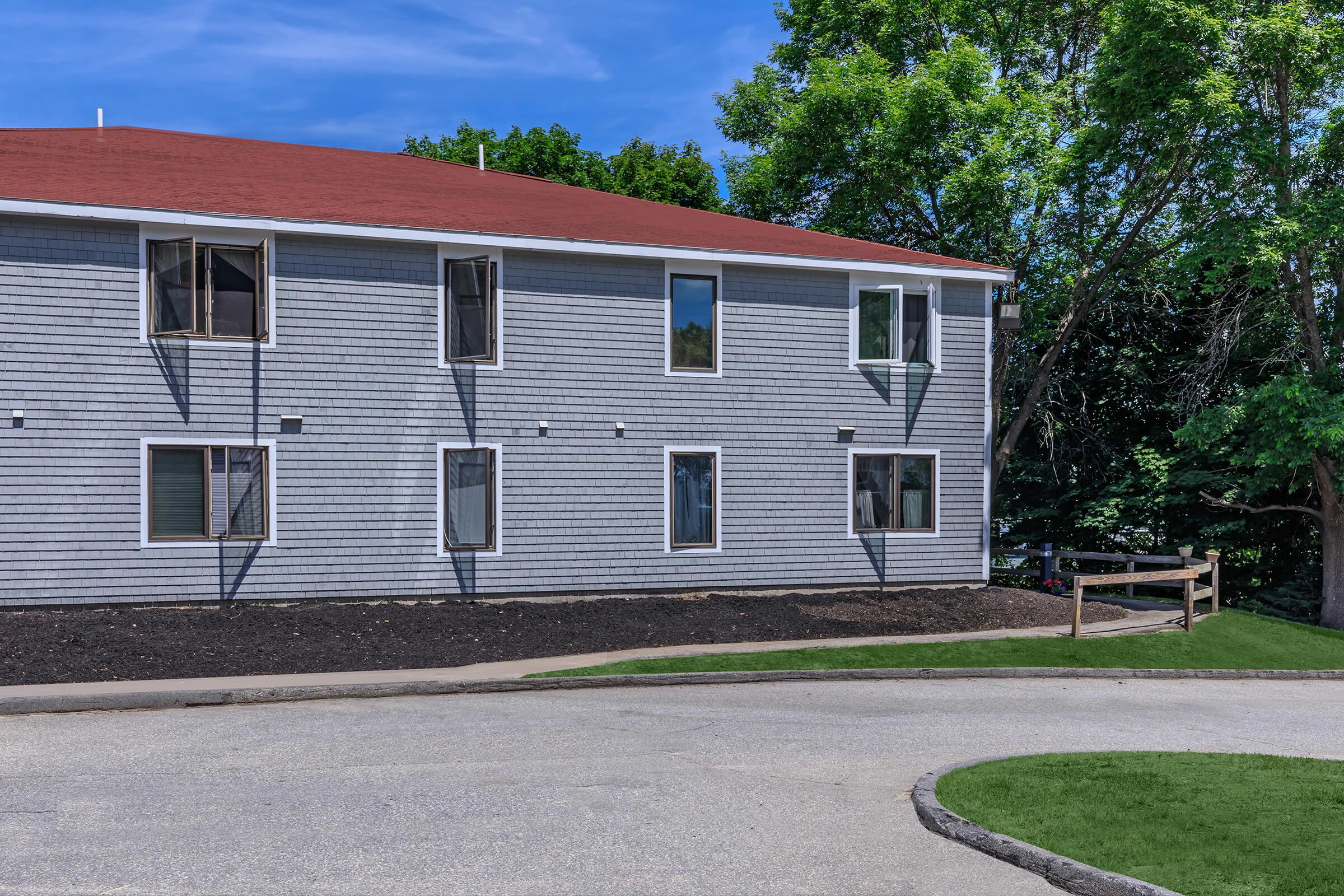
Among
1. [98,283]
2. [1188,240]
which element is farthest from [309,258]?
[1188,240]

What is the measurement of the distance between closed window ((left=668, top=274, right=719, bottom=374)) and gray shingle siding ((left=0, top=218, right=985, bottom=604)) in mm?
249

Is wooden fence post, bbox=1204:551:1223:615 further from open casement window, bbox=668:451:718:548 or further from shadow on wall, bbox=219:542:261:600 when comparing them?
shadow on wall, bbox=219:542:261:600

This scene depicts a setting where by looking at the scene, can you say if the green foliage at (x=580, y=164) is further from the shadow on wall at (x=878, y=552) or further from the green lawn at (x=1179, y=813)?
the green lawn at (x=1179, y=813)

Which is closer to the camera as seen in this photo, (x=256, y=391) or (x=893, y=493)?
(x=256, y=391)

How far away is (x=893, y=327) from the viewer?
21.4 meters

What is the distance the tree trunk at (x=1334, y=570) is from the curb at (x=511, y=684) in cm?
848

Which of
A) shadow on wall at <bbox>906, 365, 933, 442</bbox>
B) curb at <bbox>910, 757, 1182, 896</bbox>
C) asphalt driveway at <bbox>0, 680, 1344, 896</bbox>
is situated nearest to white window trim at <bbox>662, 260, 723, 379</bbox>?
shadow on wall at <bbox>906, 365, 933, 442</bbox>

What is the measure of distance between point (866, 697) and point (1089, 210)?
1916 centimetres

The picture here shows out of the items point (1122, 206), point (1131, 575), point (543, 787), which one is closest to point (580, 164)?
point (1122, 206)

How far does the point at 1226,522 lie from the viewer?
2719 centimetres

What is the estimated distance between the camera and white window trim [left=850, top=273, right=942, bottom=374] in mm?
21266

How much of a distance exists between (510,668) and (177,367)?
709 centimetres

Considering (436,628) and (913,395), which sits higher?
(913,395)

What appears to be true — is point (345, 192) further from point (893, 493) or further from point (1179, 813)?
point (1179, 813)
